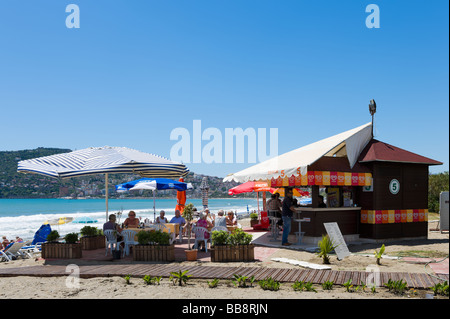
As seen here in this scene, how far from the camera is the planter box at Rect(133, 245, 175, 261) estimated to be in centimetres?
891

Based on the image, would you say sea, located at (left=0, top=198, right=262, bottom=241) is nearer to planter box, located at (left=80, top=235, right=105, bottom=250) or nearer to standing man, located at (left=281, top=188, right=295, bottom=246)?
planter box, located at (left=80, top=235, right=105, bottom=250)

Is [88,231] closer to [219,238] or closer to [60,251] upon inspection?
[60,251]

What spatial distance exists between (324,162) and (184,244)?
5.04 meters

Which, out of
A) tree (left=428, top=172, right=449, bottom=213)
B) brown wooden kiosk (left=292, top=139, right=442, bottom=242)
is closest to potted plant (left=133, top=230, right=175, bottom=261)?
brown wooden kiosk (left=292, top=139, right=442, bottom=242)

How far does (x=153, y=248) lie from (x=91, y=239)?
3.34 m

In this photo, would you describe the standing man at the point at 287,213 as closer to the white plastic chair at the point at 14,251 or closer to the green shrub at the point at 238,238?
the green shrub at the point at 238,238

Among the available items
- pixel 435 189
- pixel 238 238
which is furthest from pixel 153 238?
pixel 435 189

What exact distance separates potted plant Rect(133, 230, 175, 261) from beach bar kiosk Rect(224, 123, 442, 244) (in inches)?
154

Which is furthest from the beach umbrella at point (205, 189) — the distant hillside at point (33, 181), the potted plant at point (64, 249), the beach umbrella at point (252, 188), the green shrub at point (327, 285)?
the distant hillside at point (33, 181)

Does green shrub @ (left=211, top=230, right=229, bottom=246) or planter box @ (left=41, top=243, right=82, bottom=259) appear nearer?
green shrub @ (left=211, top=230, right=229, bottom=246)

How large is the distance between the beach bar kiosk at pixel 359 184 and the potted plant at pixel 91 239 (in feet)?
15.2

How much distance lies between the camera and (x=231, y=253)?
894 cm

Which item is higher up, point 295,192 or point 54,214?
point 295,192

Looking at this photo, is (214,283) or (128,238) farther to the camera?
(128,238)
